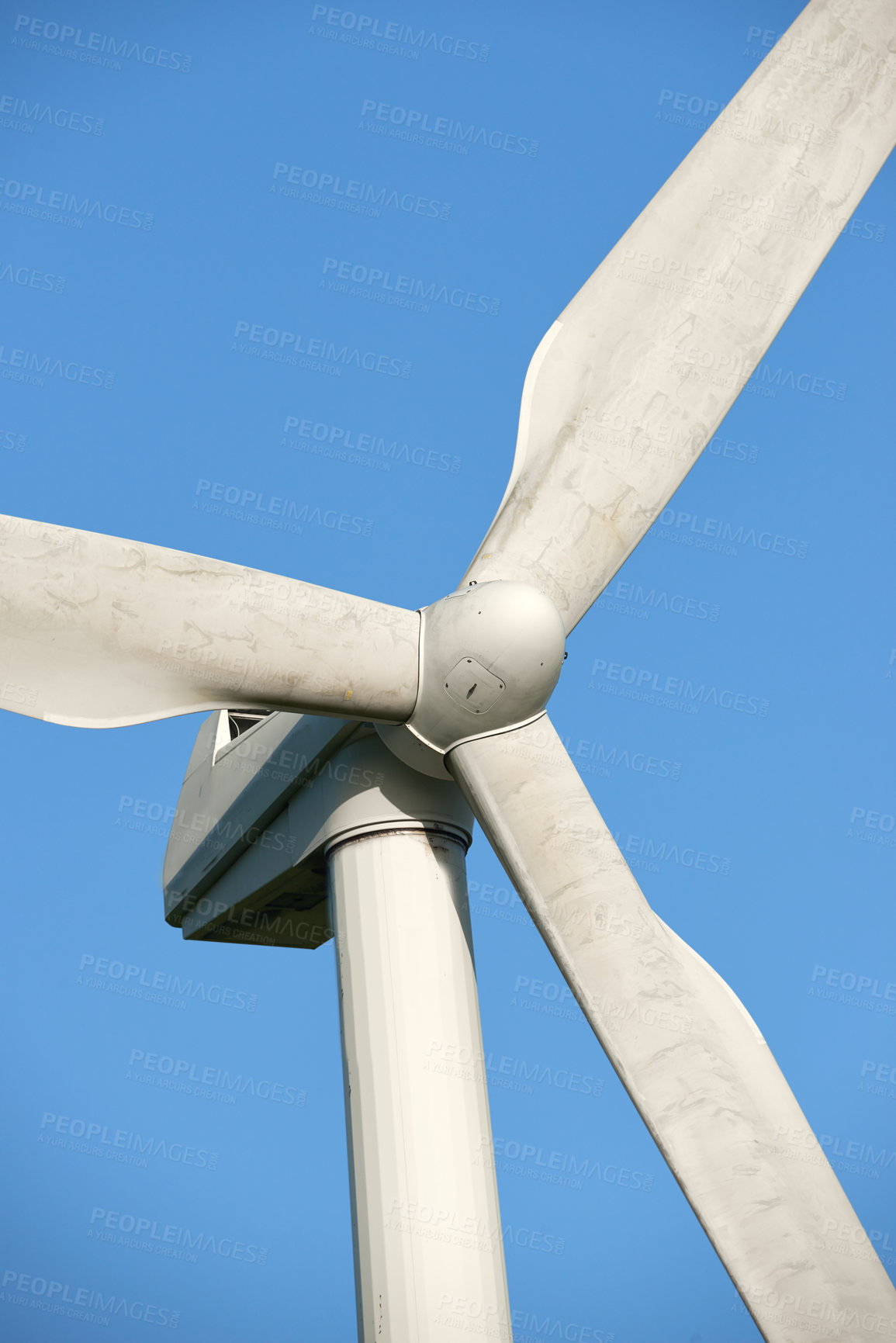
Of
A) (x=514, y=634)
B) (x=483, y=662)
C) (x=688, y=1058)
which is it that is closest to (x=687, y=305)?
(x=514, y=634)

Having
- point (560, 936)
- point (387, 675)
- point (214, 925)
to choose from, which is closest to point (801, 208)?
point (387, 675)

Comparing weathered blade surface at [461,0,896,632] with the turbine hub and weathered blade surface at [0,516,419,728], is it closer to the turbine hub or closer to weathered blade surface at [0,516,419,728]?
the turbine hub

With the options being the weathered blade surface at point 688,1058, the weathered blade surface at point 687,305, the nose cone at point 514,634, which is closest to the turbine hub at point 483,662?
the nose cone at point 514,634

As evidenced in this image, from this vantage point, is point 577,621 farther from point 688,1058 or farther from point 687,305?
point 688,1058

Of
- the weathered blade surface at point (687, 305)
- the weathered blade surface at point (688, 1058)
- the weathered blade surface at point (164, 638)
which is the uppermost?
the weathered blade surface at point (687, 305)

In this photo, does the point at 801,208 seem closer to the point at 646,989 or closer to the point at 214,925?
the point at 646,989

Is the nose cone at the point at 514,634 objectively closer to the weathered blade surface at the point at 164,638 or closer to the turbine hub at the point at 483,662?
the turbine hub at the point at 483,662

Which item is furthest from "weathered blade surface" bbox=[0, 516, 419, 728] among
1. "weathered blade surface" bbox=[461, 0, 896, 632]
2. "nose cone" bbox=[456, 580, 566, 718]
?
"weathered blade surface" bbox=[461, 0, 896, 632]
